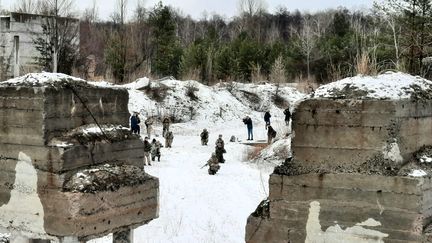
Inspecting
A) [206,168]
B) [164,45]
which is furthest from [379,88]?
[164,45]

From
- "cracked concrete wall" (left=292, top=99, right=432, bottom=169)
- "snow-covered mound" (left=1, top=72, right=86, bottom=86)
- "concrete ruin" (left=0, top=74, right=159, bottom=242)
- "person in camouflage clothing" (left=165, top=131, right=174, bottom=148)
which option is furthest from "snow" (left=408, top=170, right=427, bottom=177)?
"person in camouflage clothing" (left=165, top=131, right=174, bottom=148)

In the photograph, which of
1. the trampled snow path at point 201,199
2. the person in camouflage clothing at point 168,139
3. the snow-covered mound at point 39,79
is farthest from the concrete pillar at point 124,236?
the person in camouflage clothing at point 168,139

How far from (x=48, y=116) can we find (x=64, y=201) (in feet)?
3.06

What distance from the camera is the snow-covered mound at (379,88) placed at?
18.4 feet

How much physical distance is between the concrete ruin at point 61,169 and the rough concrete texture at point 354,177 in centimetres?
187

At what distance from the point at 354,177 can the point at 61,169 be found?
3.06 metres

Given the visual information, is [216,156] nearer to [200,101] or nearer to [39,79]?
[39,79]

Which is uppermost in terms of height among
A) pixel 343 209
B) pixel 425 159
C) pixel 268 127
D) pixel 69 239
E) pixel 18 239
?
pixel 425 159

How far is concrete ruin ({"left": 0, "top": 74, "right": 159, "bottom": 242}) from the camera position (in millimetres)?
6543

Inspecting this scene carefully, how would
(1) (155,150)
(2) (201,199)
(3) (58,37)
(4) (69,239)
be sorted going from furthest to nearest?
(3) (58,37)
(1) (155,150)
(2) (201,199)
(4) (69,239)

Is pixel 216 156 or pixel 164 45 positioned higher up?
pixel 164 45

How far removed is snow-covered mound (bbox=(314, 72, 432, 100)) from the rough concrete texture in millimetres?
101

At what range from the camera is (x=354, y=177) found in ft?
18.2

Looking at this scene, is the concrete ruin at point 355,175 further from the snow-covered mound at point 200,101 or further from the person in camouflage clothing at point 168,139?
the snow-covered mound at point 200,101
